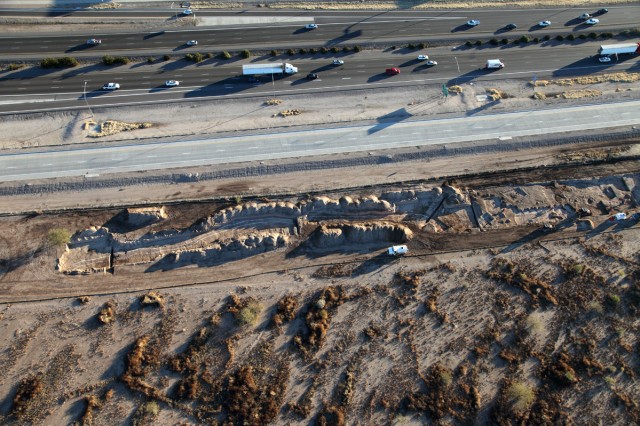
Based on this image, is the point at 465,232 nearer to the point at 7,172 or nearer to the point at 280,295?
the point at 280,295

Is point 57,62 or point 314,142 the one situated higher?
point 57,62

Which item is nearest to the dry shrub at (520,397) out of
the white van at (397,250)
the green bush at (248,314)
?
the white van at (397,250)

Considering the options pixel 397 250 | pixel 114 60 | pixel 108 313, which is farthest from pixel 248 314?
pixel 114 60

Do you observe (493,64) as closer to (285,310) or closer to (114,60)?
(285,310)

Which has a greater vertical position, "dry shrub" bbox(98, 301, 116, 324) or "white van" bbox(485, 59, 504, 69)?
"white van" bbox(485, 59, 504, 69)

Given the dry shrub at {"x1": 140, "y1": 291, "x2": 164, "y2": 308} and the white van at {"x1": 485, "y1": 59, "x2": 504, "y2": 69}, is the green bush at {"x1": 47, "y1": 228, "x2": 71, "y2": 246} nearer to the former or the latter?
the dry shrub at {"x1": 140, "y1": 291, "x2": 164, "y2": 308}

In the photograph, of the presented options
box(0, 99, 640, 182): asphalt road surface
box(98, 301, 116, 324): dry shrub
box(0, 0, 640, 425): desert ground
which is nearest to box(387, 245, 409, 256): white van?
box(0, 0, 640, 425): desert ground

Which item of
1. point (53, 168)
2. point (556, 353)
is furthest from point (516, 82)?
point (53, 168)
